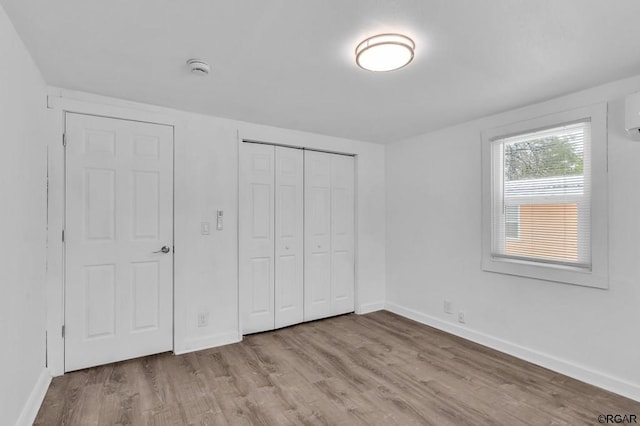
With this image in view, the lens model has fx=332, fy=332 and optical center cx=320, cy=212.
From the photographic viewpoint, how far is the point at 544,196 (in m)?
2.91

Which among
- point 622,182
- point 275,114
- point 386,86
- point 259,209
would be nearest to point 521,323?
point 622,182

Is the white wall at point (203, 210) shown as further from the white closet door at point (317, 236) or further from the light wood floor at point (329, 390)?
the white closet door at point (317, 236)

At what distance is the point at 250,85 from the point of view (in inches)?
99.3

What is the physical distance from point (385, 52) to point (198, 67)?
47.1 inches

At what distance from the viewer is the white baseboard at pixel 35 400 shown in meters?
1.95

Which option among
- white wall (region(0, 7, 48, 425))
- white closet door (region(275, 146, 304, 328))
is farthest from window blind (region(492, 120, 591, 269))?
white wall (region(0, 7, 48, 425))

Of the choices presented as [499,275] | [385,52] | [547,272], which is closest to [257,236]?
[385,52]

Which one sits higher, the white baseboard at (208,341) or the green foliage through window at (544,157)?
the green foliage through window at (544,157)

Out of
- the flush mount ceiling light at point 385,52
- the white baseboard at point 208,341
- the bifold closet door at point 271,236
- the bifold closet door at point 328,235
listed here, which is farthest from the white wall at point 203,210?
the flush mount ceiling light at point 385,52

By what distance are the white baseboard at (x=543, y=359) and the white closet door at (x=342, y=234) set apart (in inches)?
35.6

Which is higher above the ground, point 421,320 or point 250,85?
point 250,85

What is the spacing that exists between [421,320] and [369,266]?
922 mm

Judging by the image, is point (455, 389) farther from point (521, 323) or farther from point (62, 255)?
point (62, 255)

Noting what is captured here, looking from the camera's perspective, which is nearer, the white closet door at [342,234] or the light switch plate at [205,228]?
the light switch plate at [205,228]
